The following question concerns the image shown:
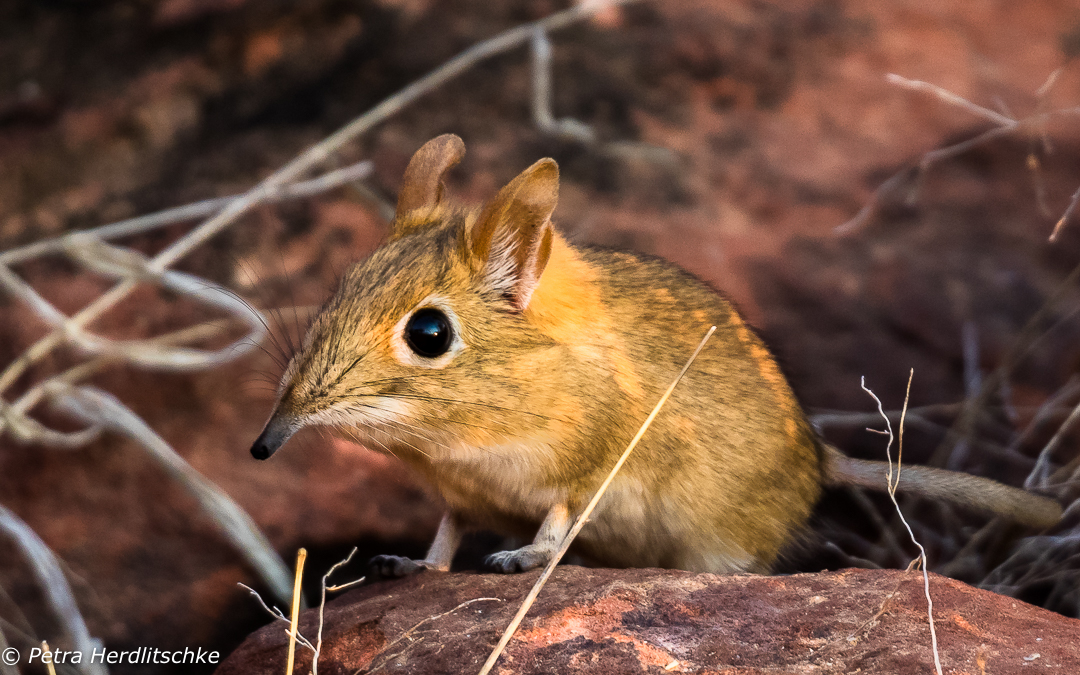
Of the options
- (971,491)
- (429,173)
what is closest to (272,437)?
(429,173)

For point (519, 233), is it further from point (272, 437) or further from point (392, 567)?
point (392, 567)

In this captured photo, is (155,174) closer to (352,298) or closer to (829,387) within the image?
(352,298)

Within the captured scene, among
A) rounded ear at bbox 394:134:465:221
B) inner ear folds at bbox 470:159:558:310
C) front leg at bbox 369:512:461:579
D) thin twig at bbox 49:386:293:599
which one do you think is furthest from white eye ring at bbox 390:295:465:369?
thin twig at bbox 49:386:293:599

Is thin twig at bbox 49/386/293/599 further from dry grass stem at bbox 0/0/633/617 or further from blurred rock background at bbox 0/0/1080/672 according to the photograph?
blurred rock background at bbox 0/0/1080/672

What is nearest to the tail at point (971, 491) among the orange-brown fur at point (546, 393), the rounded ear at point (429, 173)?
the orange-brown fur at point (546, 393)

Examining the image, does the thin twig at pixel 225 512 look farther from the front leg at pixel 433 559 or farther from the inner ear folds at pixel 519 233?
the inner ear folds at pixel 519 233

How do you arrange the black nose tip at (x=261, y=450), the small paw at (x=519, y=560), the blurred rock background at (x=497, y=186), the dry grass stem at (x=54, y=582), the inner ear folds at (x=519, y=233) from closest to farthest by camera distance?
the black nose tip at (x=261, y=450), the inner ear folds at (x=519, y=233), the small paw at (x=519, y=560), the dry grass stem at (x=54, y=582), the blurred rock background at (x=497, y=186)
